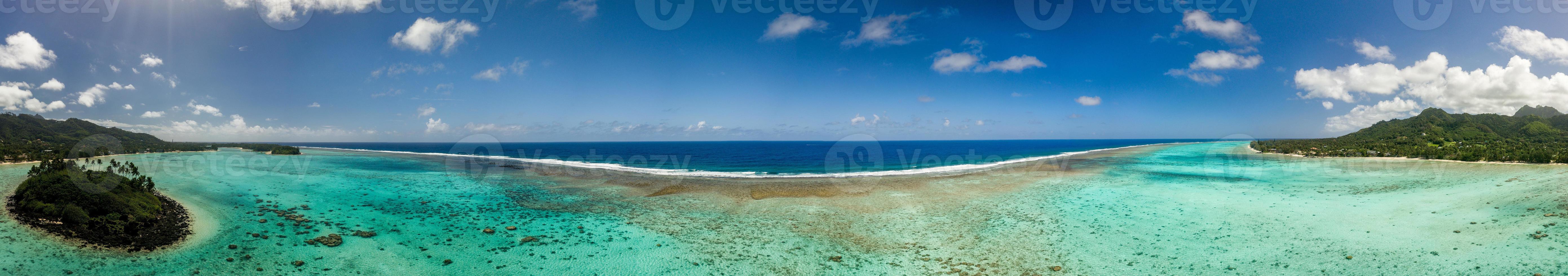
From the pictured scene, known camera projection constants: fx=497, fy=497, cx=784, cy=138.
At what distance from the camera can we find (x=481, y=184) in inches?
930

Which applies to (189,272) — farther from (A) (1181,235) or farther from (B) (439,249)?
(A) (1181,235)

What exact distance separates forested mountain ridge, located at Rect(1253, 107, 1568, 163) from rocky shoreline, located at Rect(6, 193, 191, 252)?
4686 cm

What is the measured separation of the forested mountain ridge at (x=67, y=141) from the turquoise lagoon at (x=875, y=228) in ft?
47.4

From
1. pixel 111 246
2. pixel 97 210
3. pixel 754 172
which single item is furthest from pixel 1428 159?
pixel 97 210

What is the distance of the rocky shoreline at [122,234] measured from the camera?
920cm

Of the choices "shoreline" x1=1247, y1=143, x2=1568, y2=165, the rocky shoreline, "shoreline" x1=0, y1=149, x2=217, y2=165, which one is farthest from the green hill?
"shoreline" x1=1247, y1=143, x2=1568, y2=165

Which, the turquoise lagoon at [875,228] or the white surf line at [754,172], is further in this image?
the white surf line at [754,172]

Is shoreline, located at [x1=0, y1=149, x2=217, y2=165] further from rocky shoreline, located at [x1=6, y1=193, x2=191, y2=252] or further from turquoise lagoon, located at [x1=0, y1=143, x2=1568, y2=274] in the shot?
rocky shoreline, located at [x1=6, y1=193, x2=191, y2=252]

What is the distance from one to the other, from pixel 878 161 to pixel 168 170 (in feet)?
150

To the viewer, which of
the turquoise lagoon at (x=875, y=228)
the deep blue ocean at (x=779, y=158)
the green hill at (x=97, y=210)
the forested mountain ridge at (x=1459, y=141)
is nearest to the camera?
the turquoise lagoon at (x=875, y=228)

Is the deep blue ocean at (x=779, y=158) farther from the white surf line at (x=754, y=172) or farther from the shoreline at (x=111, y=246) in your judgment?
the shoreline at (x=111, y=246)

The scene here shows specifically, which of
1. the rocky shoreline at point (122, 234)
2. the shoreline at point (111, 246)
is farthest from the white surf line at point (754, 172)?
the rocky shoreline at point (122, 234)

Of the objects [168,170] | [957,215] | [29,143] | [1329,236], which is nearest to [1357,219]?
[1329,236]

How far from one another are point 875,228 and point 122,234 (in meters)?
15.5
